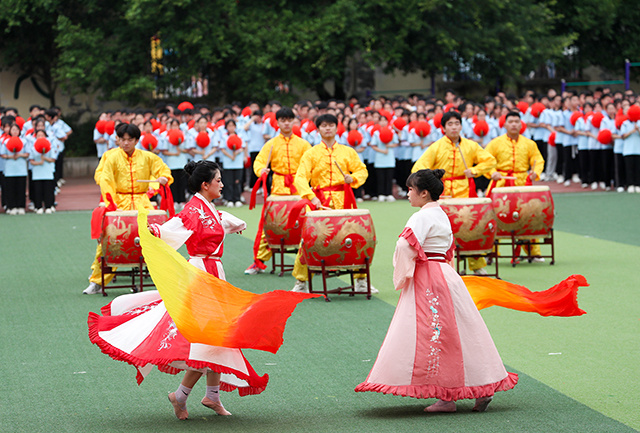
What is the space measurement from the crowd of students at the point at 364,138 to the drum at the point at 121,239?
703 cm

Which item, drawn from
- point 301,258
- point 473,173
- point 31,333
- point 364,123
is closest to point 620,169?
point 364,123

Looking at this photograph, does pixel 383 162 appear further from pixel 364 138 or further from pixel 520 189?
pixel 520 189

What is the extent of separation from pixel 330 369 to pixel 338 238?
7.88 ft

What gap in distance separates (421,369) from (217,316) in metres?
1.06

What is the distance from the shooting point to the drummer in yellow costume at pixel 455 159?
933 cm

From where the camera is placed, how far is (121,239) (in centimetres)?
884

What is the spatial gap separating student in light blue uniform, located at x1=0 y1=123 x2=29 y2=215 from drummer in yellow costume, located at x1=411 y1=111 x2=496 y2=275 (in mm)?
8892

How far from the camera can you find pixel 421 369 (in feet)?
16.8

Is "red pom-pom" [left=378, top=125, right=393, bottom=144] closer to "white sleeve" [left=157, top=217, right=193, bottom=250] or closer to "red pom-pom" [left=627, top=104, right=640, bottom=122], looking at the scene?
"red pom-pom" [left=627, top=104, right=640, bottom=122]

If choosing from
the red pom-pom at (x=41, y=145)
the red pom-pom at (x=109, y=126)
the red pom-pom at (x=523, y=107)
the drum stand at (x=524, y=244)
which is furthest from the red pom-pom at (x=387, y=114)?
the drum stand at (x=524, y=244)

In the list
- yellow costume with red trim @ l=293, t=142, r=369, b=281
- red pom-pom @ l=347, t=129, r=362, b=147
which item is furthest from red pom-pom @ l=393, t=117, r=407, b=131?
yellow costume with red trim @ l=293, t=142, r=369, b=281

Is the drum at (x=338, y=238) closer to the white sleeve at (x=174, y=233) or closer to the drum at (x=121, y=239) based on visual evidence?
the drum at (x=121, y=239)

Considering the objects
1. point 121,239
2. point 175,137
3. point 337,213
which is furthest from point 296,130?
point 337,213

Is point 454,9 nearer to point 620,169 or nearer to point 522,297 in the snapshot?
point 620,169
